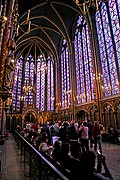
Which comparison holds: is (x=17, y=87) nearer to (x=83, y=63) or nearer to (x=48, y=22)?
(x=48, y=22)

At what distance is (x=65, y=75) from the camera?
918 inches

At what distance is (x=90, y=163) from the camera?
1714 mm

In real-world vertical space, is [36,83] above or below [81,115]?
above

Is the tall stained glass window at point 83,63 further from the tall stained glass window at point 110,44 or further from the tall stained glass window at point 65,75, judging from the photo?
the tall stained glass window at point 65,75

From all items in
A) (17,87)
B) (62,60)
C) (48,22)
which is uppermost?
(48,22)

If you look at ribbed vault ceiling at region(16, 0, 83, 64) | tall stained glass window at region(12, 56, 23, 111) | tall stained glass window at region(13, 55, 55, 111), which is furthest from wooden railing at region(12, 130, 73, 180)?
tall stained glass window at region(12, 56, 23, 111)

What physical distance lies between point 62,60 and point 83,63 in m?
7.36

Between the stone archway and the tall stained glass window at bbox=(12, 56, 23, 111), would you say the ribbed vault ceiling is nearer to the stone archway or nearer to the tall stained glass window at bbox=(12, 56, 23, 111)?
the tall stained glass window at bbox=(12, 56, 23, 111)

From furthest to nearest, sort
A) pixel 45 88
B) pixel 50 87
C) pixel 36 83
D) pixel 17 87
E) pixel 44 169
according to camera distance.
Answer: pixel 36 83, pixel 45 88, pixel 50 87, pixel 17 87, pixel 44 169

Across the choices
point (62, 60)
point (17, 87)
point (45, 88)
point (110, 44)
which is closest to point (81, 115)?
point (110, 44)

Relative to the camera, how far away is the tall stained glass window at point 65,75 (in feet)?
70.9

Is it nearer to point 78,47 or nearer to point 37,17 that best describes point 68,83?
point 78,47

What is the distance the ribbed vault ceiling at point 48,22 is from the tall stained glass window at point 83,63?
1861 mm

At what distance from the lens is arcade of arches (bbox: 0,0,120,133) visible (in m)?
8.96
